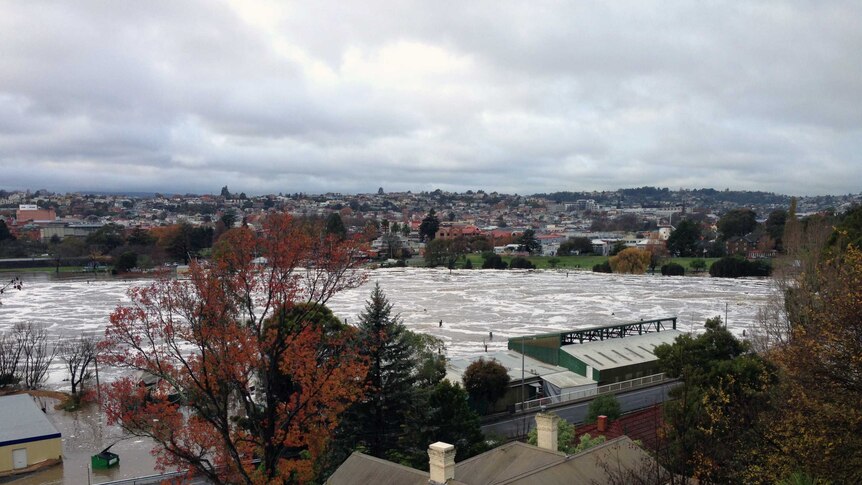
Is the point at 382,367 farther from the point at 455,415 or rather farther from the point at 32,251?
the point at 32,251

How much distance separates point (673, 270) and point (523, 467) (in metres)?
76.4

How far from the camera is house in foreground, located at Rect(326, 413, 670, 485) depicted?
9305 millimetres

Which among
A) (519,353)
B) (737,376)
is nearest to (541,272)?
(519,353)

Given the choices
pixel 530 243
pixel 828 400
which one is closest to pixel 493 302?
pixel 828 400

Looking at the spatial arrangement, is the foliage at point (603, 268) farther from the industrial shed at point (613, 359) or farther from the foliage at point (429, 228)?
the industrial shed at point (613, 359)

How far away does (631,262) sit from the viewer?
81312 millimetres

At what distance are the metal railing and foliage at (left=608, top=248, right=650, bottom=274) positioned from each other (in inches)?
2225

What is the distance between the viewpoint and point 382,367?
16422 mm

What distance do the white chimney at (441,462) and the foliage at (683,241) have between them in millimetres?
94694

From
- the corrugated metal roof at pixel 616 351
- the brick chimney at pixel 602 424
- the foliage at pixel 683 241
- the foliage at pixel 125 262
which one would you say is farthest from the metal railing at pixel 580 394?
the foliage at pixel 683 241

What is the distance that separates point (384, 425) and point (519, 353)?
44.4ft

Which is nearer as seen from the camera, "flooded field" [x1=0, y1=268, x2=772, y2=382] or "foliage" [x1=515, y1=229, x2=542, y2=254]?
"flooded field" [x1=0, y1=268, x2=772, y2=382]

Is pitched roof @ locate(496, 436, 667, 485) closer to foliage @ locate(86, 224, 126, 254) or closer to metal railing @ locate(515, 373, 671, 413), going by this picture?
metal railing @ locate(515, 373, 671, 413)

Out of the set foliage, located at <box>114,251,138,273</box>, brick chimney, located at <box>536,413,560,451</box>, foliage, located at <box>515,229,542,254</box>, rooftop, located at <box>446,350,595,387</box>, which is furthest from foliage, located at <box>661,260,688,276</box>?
brick chimney, located at <box>536,413,560,451</box>
